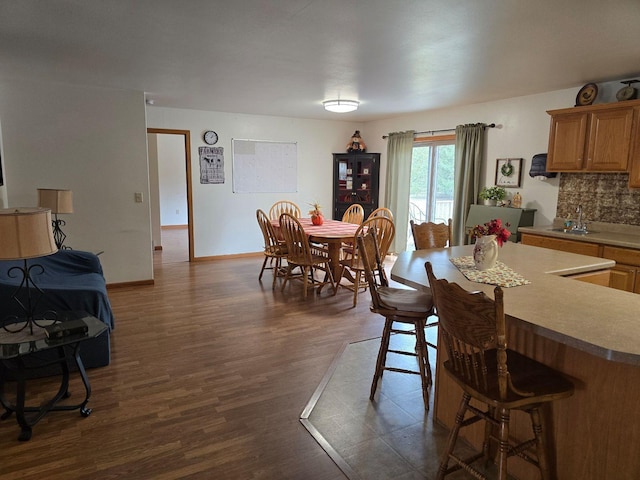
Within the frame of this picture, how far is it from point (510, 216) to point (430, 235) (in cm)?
191

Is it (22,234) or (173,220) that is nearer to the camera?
(22,234)

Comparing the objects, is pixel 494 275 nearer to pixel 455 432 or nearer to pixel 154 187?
pixel 455 432

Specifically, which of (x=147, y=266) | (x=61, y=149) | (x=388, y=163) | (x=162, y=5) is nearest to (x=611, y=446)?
(x=162, y=5)

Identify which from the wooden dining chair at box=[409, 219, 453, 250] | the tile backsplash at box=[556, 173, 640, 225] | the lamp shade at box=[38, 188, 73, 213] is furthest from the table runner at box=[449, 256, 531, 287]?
the lamp shade at box=[38, 188, 73, 213]

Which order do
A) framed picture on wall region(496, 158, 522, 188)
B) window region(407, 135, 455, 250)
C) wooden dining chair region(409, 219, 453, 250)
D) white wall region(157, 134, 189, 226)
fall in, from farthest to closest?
white wall region(157, 134, 189, 226)
window region(407, 135, 455, 250)
framed picture on wall region(496, 158, 522, 188)
wooden dining chair region(409, 219, 453, 250)

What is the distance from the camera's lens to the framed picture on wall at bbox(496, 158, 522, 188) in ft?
16.9

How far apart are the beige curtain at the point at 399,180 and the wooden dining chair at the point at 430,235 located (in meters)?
3.60

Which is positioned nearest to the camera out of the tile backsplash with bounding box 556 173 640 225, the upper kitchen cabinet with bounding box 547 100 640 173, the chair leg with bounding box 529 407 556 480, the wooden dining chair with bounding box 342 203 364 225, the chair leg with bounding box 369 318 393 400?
the chair leg with bounding box 529 407 556 480

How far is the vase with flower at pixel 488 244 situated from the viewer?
2377mm

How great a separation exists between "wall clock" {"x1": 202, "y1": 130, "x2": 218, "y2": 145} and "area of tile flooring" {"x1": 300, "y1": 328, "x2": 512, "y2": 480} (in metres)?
4.80

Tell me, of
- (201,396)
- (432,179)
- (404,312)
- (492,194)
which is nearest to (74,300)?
(201,396)

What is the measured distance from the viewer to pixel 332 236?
4.84m

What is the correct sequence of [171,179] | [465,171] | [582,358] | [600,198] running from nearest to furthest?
[582,358], [600,198], [465,171], [171,179]

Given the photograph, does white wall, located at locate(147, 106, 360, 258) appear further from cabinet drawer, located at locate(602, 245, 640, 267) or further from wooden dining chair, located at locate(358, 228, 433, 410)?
cabinet drawer, located at locate(602, 245, 640, 267)
